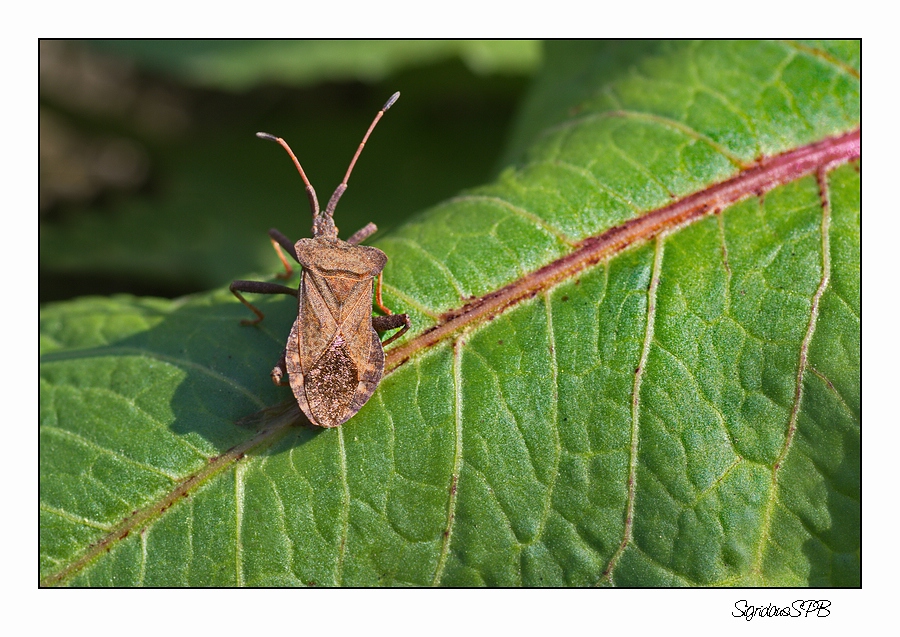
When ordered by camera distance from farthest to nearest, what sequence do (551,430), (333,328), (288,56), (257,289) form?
1. (288,56)
2. (257,289)
3. (333,328)
4. (551,430)

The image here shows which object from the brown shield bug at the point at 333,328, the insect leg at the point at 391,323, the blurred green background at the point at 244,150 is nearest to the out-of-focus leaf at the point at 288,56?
the blurred green background at the point at 244,150

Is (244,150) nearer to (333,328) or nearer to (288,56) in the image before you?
(288,56)

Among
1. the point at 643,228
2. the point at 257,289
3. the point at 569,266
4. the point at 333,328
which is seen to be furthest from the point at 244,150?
the point at 643,228

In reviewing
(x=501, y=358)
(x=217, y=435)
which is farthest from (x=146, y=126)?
(x=501, y=358)

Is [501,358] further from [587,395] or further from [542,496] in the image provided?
[542,496]

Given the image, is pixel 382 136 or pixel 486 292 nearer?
pixel 486 292

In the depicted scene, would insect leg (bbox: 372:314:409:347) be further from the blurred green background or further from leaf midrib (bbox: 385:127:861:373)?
the blurred green background
